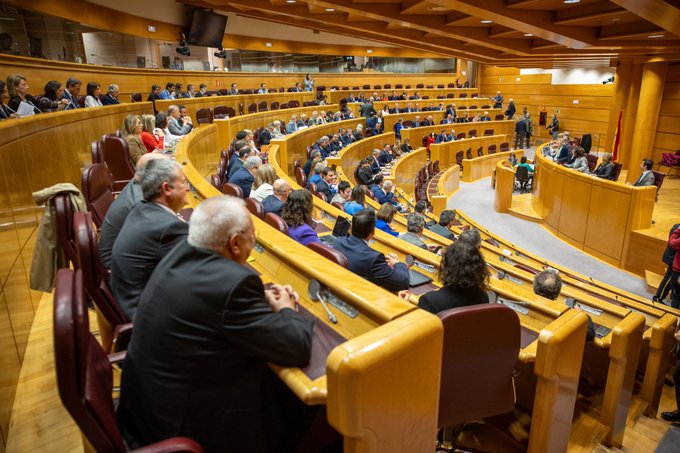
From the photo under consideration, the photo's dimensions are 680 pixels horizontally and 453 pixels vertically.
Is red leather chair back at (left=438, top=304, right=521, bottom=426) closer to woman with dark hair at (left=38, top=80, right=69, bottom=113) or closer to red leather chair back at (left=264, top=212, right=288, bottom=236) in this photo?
red leather chair back at (left=264, top=212, right=288, bottom=236)

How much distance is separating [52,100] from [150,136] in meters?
0.90

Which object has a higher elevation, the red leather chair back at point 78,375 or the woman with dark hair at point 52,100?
the woman with dark hair at point 52,100

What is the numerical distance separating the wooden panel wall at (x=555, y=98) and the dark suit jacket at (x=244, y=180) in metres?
14.3

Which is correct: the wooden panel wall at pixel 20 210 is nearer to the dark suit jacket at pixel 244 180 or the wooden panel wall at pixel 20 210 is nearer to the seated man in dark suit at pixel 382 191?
the dark suit jacket at pixel 244 180

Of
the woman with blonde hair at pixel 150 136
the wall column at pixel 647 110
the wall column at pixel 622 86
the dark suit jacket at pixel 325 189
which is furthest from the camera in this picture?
the wall column at pixel 622 86

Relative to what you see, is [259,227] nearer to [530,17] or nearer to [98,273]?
[98,273]

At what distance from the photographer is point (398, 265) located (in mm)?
2590

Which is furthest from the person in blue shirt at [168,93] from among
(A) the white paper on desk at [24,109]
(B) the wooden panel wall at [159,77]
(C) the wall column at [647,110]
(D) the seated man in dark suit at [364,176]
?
(C) the wall column at [647,110]

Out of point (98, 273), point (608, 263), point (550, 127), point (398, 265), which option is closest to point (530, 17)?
point (608, 263)

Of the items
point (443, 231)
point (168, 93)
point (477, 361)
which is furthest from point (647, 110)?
point (477, 361)

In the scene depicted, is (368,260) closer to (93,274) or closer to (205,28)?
(93,274)

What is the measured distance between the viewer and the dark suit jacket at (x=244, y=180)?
455cm

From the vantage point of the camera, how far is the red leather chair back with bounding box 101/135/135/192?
3.70m

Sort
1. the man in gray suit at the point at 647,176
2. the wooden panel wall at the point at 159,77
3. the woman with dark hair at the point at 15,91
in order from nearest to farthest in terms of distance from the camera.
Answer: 1. the woman with dark hair at the point at 15,91
2. the wooden panel wall at the point at 159,77
3. the man in gray suit at the point at 647,176
